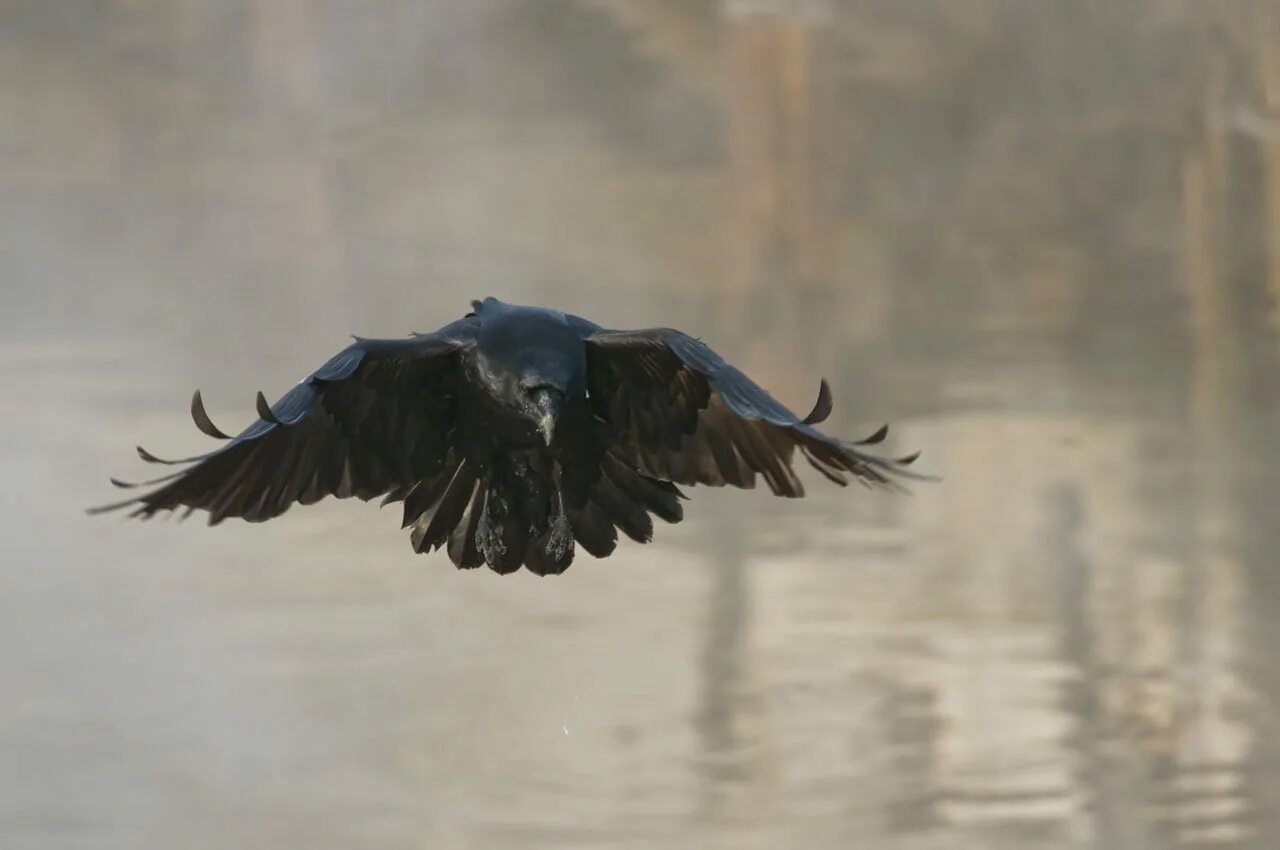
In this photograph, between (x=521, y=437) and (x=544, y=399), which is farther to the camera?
(x=521, y=437)

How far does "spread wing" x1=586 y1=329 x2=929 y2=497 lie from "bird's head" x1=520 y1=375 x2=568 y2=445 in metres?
0.13

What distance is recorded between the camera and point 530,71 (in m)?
4.72

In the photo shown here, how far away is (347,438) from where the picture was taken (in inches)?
81.8

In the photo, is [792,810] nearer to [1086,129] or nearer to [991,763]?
[991,763]

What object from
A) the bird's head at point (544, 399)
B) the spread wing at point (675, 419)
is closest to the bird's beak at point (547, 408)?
the bird's head at point (544, 399)

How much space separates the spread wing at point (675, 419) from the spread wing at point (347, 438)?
0.19 m

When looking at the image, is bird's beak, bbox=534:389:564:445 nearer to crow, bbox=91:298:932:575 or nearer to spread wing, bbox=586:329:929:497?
crow, bbox=91:298:932:575

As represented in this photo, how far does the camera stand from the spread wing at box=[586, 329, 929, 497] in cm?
202

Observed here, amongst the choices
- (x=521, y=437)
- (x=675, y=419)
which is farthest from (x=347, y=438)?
(x=675, y=419)

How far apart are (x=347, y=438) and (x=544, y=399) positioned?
0.94 ft

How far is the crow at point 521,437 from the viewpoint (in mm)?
1977

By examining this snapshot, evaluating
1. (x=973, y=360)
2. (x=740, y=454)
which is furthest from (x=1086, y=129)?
(x=740, y=454)

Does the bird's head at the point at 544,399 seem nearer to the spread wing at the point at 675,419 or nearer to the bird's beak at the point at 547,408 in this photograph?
the bird's beak at the point at 547,408

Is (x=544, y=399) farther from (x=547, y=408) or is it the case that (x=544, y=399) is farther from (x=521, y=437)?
(x=521, y=437)
